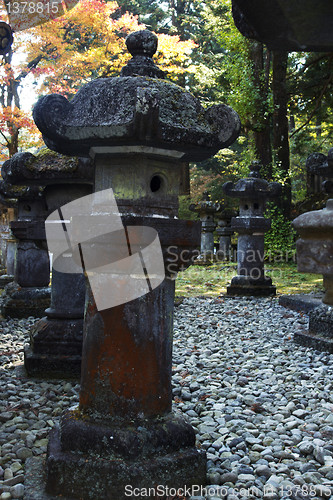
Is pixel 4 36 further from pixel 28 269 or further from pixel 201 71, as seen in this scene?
pixel 201 71

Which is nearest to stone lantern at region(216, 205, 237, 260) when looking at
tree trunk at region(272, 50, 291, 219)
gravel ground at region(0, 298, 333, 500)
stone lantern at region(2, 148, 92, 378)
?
tree trunk at region(272, 50, 291, 219)

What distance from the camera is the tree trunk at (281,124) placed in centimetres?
1410

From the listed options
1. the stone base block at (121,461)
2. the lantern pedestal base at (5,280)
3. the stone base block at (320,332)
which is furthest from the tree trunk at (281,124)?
the stone base block at (121,461)

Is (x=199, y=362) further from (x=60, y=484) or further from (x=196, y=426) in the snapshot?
(x=60, y=484)

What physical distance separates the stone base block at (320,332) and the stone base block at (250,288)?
11.1 feet

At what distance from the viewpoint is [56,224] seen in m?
3.83

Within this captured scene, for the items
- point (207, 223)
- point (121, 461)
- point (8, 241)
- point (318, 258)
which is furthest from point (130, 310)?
point (207, 223)

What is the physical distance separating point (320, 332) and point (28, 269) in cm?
415

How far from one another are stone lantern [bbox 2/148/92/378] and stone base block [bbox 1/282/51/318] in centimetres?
230

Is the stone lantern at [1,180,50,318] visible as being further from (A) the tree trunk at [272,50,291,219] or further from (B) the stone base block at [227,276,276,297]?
(A) the tree trunk at [272,50,291,219]

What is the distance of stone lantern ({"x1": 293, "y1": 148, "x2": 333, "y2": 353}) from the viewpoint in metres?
4.07

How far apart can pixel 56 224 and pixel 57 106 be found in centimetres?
168

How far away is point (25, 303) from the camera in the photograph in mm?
6320

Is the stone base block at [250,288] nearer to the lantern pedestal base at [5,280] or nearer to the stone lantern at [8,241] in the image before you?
the stone lantern at [8,241]
